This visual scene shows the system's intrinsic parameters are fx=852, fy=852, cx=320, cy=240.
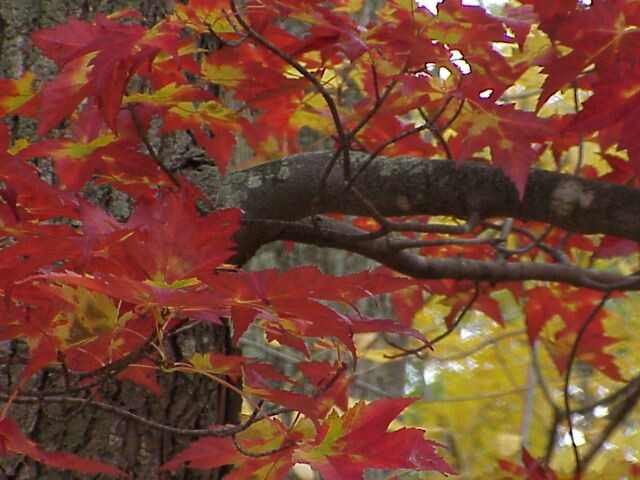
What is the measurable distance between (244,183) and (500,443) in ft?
5.79

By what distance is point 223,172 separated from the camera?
3.80 ft

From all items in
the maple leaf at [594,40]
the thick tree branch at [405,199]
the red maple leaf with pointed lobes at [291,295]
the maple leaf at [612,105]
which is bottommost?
the red maple leaf with pointed lobes at [291,295]

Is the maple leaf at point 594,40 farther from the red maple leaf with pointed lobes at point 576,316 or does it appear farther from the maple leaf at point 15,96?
the red maple leaf with pointed lobes at point 576,316

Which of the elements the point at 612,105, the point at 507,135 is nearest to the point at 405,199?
the point at 507,135

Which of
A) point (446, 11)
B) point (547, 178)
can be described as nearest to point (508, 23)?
point (446, 11)

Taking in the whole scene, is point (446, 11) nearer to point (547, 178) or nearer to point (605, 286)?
point (547, 178)

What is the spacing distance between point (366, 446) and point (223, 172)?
0.53m

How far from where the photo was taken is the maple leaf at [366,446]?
72 cm

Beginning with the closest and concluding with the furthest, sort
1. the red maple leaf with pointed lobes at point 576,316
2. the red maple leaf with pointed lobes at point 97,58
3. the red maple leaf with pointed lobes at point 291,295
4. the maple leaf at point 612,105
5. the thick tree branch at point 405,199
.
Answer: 1. the red maple leaf with pointed lobes at point 291,295
2. the red maple leaf with pointed lobes at point 97,58
3. the maple leaf at point 612,105
4. the thick tree branch at point 405,199
5. the red maple leaf with pointed lobes at point 576,316

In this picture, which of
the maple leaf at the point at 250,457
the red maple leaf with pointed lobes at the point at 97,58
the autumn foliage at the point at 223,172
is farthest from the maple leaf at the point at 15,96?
the maple leaf at the point at 250,457

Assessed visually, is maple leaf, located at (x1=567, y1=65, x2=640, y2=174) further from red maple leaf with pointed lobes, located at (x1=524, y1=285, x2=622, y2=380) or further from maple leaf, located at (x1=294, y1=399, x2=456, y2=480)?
red maple leaf with pointed lobes, located at (x1=524, y1=285, x2=622, y2=380)

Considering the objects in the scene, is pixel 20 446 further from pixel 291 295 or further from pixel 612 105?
pixel 612 105

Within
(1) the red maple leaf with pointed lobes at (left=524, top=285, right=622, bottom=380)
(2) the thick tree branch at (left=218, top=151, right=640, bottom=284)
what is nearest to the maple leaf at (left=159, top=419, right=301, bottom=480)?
(2) the thick tree branch at (left=218, top=151, right=640, bottom=284)

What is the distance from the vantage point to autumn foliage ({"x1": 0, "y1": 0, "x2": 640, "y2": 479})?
2.33ft
